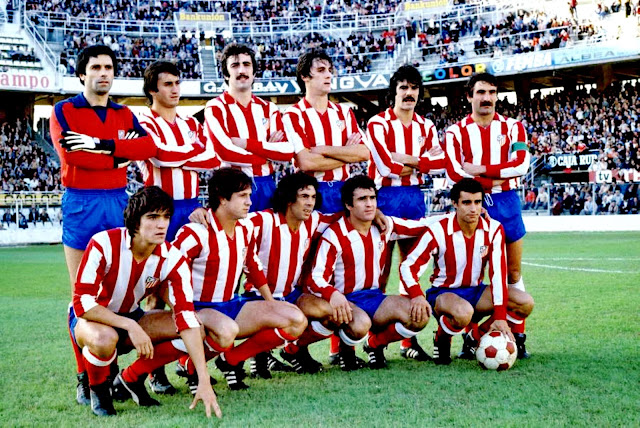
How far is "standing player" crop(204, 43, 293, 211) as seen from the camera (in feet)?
16.6

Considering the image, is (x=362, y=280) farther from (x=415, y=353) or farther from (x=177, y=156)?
(x=177, y=156)

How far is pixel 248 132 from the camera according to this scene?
5266 millimetres

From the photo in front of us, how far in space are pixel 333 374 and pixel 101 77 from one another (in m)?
2.37

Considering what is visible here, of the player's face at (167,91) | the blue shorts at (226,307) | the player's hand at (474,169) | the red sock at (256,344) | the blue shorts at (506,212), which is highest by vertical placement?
the player's face at (167,91)

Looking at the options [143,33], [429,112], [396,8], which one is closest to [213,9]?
[143,33]

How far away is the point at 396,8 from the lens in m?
34.2

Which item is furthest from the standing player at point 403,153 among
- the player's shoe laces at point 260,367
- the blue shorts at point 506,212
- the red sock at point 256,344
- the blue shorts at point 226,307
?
the blue shorts at point 226,307

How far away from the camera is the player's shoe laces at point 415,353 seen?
5.15 metres

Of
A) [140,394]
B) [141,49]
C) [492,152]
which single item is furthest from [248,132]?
[141,49]

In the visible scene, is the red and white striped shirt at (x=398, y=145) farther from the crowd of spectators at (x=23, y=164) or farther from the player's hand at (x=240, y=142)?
the crowd of spectators at (x=23, y=164)

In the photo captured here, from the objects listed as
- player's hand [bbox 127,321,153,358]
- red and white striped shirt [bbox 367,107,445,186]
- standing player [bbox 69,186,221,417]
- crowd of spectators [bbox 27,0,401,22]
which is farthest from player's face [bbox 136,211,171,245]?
crowd of spectators [bbox 27,0,401,22]

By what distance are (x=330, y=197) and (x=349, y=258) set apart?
0.50 m

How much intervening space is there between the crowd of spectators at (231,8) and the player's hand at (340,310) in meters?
30.9

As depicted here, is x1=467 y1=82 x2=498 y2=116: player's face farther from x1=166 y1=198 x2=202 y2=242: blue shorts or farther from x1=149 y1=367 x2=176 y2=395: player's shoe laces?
x1=149 y1=367 x2=176 y2=395: player's shoe laces
